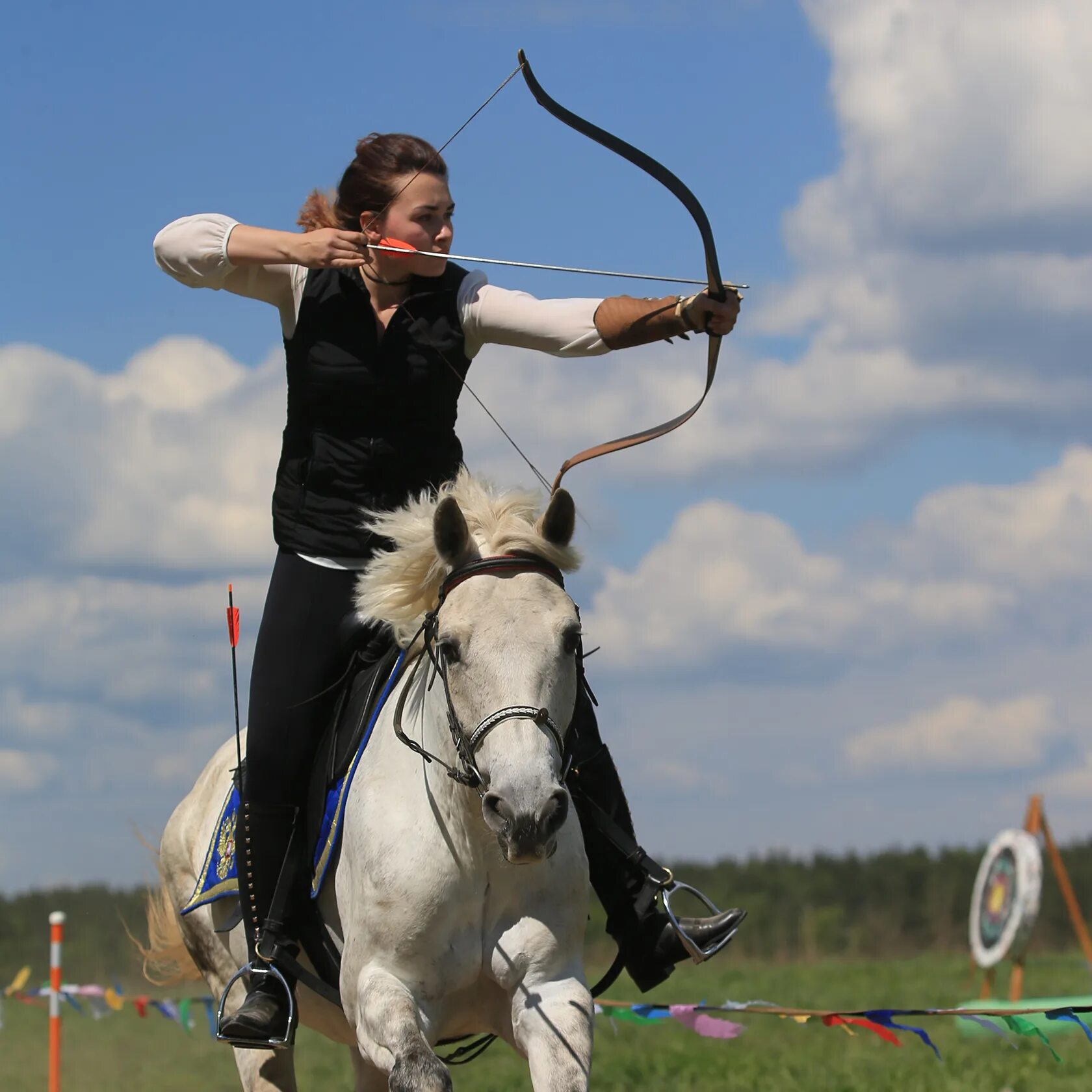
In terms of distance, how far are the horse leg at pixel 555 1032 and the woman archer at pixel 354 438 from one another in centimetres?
76

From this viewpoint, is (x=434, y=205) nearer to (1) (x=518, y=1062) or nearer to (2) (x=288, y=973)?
(2) (x=288, y=973)

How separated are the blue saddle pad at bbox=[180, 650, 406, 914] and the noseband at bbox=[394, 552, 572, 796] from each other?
28 centimetres

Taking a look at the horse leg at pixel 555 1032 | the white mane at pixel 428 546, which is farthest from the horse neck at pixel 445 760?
the horse leg at pixel 555 1032

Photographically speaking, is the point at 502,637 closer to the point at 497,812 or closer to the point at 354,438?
the point at 497,812

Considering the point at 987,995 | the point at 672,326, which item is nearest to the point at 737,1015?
the point at 987,995

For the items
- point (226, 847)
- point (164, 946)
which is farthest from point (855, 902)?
point (226, 847)

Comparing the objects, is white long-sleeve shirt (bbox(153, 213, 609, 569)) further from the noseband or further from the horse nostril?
the horse nostril

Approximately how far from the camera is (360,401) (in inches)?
214

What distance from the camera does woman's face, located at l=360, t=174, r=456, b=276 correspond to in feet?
17.7

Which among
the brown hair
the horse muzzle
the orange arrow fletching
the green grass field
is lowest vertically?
the green grass field

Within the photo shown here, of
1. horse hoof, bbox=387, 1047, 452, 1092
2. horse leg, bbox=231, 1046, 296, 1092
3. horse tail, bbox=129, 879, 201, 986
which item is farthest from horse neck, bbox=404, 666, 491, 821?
horse tail, bbox=129, 879, 201, 986

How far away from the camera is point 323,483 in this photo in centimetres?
555

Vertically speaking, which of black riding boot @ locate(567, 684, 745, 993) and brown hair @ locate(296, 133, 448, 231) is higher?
brown hair @ locate(296, 133, 448, 231)

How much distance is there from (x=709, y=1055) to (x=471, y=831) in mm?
8275
